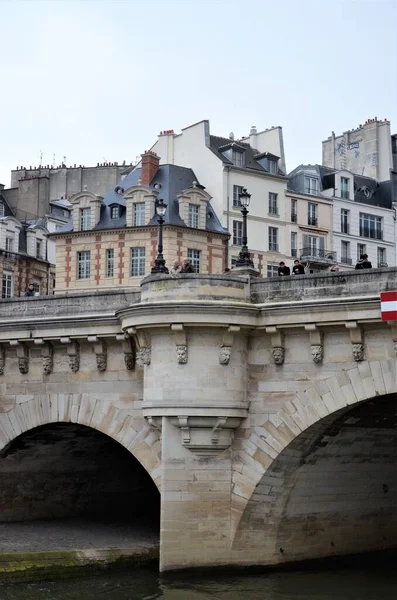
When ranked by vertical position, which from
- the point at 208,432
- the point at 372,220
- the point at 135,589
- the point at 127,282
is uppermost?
the point at 372,220

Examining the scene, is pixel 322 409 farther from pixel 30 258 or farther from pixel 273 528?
pixel 30 258

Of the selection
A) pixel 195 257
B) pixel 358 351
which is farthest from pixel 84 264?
pixel 358 351

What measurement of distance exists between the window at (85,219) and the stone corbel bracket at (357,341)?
3311 centimetres

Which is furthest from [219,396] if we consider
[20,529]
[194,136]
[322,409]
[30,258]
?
[30,258]

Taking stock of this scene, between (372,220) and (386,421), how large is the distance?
36.8 metres

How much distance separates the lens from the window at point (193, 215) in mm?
53219

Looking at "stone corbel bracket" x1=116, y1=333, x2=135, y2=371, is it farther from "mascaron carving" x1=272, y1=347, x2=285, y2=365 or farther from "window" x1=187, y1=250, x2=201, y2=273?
"window" x1=187, y1=250, x2=201, y2=273

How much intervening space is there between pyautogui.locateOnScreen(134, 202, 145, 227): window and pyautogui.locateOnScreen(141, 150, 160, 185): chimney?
5.77ft

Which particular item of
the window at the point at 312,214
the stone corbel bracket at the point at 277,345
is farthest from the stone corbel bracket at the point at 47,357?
the window at the point at 312,214

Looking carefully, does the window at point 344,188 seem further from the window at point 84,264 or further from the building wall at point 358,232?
the window at point 84,264

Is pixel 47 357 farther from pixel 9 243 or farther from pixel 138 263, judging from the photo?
pixel 9 243

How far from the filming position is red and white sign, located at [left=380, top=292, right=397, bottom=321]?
2216 centimetres

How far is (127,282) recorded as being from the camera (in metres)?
52.4

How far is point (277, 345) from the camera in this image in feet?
80.2
